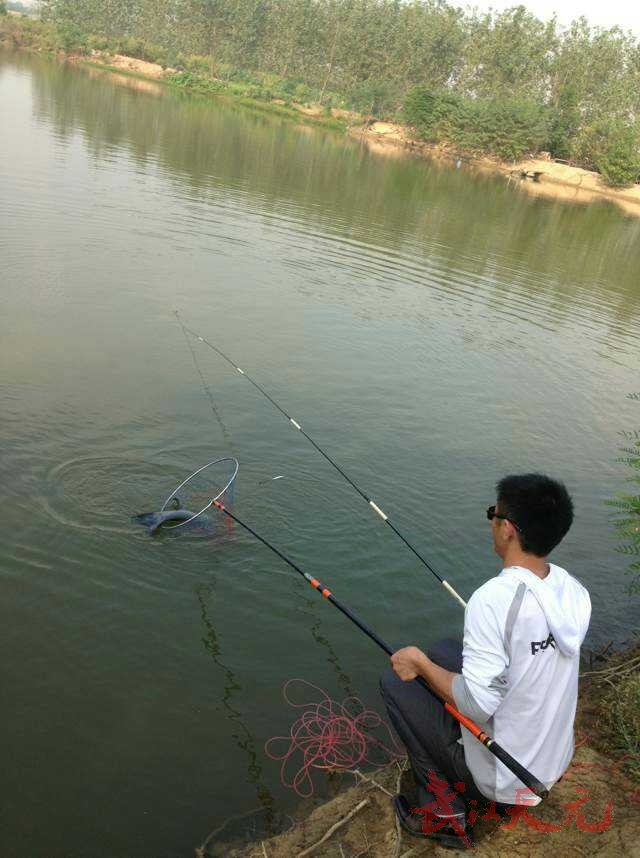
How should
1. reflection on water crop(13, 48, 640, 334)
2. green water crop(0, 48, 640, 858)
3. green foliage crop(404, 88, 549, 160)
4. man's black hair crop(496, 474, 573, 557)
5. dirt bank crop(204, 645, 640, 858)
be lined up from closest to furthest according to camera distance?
man's black hair crop(496, 474, 573, 557)
dirt bank crop(204, 645, 640, 858)
green water crop(0, 48, 640, 858)
reflection on water crop(13, 48, 640, 334)
green foliage crop(404, 88, 549, 160)

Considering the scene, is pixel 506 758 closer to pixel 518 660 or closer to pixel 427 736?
pixel 518 660

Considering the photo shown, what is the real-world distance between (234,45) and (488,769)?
4104 inches

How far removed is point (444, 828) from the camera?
11.8 ft

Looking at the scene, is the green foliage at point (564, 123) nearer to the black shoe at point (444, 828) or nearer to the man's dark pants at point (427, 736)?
the man's dark pants at point (427, 736)

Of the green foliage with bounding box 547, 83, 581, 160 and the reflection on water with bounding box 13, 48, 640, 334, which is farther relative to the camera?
the green foliage with bounding box 547, 83, 581, 160

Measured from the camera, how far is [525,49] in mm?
79125

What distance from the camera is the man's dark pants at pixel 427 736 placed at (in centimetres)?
343

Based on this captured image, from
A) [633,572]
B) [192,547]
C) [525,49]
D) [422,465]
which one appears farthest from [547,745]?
[525,49]

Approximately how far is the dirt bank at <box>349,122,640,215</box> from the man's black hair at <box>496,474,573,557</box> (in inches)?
2043

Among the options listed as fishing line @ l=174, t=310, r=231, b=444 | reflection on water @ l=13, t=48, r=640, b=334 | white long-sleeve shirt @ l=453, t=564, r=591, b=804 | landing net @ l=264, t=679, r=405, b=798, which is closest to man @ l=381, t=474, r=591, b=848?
white long-sleeve shirt @ l=453, t=564, r=591, b=804

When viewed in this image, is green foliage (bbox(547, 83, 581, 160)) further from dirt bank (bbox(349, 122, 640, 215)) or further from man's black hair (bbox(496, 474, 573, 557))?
man's black hair (bbox(496, 474, 573, 557))

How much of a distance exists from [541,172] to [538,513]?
62.9m

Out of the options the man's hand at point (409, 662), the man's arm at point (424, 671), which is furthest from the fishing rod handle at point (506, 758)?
the man's hand at point (409, 662)

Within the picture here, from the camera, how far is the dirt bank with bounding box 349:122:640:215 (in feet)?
180
